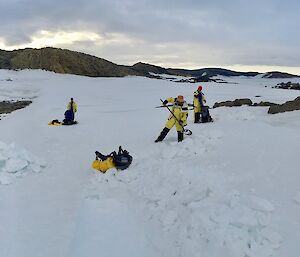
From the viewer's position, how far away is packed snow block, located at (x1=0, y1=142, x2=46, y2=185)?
947 centimetres

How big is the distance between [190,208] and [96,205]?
2.13 meters

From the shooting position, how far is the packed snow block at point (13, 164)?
9469 mm

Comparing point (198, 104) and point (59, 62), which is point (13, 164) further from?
point (59, 62)

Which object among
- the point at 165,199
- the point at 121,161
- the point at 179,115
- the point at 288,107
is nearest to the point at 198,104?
the point at 288,107

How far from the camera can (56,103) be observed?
2867 centimetres

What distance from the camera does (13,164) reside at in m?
9.70

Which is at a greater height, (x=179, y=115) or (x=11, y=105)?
(x=179, y=115)

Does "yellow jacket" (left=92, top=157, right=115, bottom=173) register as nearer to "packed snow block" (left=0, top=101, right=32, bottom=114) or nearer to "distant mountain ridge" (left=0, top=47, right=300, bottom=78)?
"packed snow block" (left=0, top=101, right=32, bottom=114)

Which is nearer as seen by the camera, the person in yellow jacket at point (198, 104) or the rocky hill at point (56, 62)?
the person in yellow jacket at point (198, 104)

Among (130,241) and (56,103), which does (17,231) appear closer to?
(130,241)

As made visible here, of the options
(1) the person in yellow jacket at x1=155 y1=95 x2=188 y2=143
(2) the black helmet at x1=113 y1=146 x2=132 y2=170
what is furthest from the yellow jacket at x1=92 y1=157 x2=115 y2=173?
(1) the person in yellow jacket at x1=155 y1=95 x2=188 y2=143

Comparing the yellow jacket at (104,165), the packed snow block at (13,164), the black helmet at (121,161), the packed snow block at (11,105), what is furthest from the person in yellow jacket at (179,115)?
the packed snow block at (11,105)

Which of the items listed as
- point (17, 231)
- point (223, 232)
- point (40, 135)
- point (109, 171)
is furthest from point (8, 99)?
point (223, 232)

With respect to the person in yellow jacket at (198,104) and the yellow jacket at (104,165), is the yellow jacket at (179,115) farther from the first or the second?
the person in yellow jacket at (198,104)
